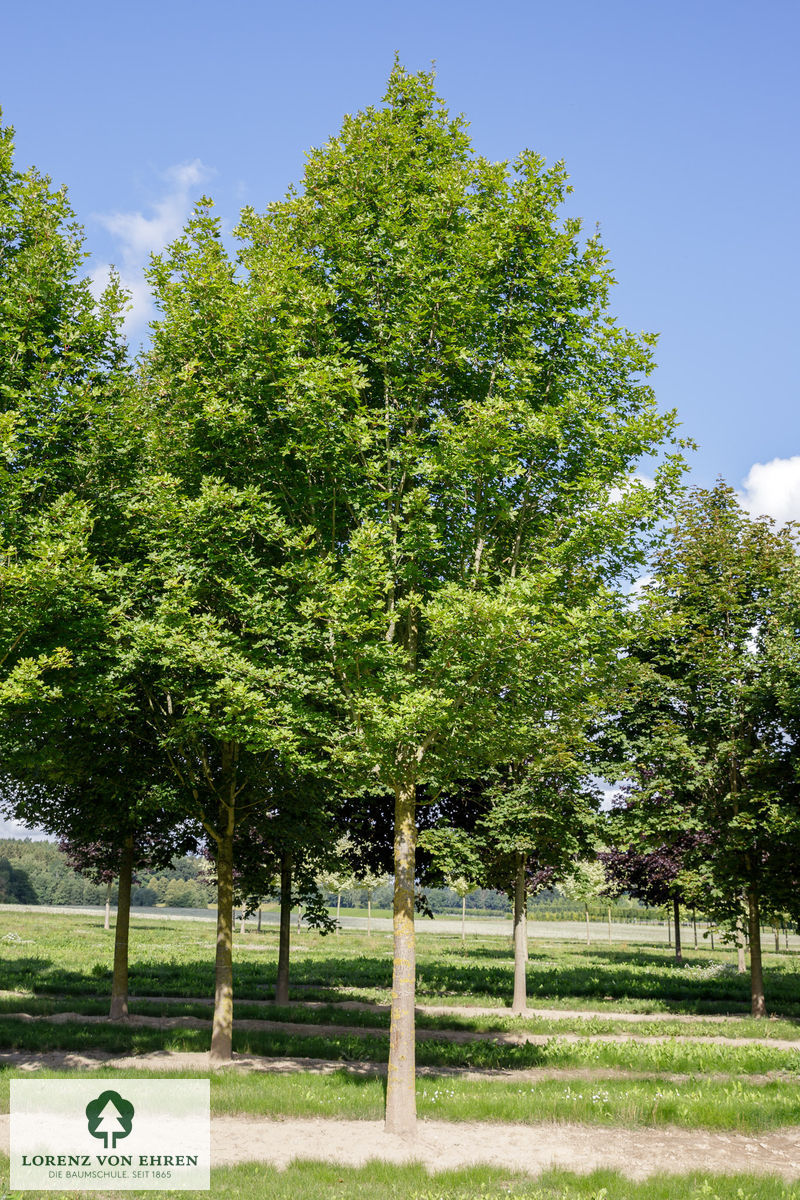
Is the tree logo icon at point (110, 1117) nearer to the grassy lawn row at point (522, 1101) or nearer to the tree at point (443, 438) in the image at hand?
the grassy lawn row at point (522, 1101)

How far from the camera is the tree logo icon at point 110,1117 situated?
1032 cm

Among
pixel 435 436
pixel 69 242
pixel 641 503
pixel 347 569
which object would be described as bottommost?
pixel 347 569

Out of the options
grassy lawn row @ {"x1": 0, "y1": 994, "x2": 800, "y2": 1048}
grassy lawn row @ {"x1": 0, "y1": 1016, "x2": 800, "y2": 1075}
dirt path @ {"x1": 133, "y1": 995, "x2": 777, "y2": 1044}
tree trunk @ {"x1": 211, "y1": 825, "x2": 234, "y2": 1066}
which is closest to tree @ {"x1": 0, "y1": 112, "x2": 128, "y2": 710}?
tree trunk @ {"x1": 211, "y1": 825, "x2": 234, "y2": 1066}

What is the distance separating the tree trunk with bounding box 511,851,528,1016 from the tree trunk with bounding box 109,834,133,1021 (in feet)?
31.1

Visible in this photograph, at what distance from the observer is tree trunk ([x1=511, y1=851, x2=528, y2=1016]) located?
874 inches

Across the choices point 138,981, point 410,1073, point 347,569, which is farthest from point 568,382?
point 138,981

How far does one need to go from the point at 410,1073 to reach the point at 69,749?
27.7ft

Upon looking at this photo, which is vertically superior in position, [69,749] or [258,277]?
[258,277]

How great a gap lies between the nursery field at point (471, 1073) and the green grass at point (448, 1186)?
33 millimetres

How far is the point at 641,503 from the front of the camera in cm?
1212

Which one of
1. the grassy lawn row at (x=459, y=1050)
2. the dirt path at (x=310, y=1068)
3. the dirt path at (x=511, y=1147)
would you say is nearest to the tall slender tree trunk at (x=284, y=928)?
the grassy lawn row at (x=459, y=1050)

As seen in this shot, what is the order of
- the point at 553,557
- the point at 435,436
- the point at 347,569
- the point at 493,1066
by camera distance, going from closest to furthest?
the point at 347,569, the point at 553,557, the point at 435,436, the point at 493,1066

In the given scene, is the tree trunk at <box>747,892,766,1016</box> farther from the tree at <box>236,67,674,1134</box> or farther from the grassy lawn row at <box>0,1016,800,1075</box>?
the tree at <box>236,67,674,1134</box>

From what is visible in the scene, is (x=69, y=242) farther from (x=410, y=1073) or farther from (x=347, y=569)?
(x=410, y=1073)
